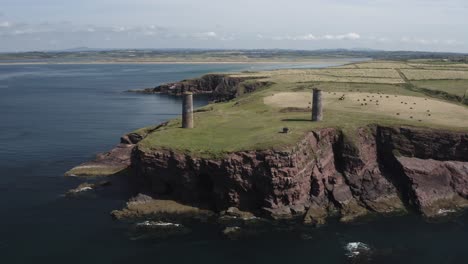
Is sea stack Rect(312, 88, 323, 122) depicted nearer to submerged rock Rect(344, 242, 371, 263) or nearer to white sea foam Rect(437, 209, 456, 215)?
white sea foam Rect(437, 209, 456, 215)

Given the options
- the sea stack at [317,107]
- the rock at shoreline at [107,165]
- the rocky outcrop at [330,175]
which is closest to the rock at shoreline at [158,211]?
the rocky outcrop at [330,175]

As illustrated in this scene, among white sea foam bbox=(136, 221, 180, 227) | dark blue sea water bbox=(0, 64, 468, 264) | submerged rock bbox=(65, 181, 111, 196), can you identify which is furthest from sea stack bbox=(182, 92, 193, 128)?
white sea foam bbox=(136, 221, 180, 227)

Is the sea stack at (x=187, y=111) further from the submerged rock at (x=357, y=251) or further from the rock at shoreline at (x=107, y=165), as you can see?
the submerged rock at (x=357, y=251)

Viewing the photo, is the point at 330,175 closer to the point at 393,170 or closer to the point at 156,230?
the point at 393,170

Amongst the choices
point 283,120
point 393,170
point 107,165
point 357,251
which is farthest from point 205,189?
Result: point 393,170

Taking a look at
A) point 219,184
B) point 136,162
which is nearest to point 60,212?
point 136,162

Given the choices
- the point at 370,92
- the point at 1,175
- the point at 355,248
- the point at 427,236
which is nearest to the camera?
the point at 355,248

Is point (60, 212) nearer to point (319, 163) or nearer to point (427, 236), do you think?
point (319, 163)

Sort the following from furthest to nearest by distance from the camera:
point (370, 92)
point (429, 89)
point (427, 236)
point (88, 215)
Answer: point (429, 89)
point (370, 92)
point (88, 215)
point (427, 236)
